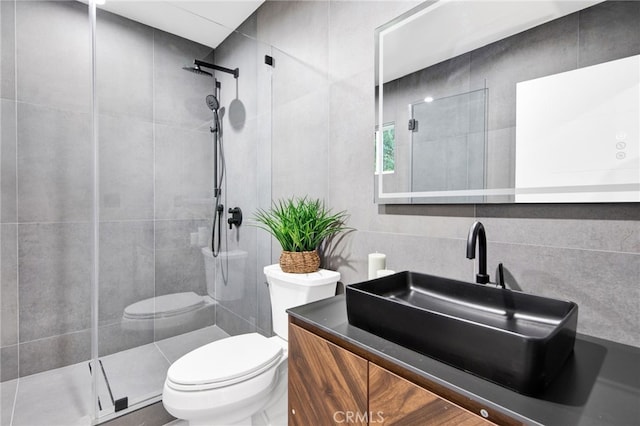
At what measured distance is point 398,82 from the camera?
1.36 meters

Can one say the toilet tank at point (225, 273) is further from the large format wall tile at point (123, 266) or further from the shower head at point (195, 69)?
the shower head at point (195, 69)

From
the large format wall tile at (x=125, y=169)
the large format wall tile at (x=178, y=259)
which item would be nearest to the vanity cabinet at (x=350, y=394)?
the large format wall tile at (x=178, y=259)

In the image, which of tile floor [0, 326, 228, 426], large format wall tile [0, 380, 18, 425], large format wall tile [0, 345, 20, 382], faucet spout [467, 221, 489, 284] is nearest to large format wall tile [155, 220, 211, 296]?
tile floor [0, 326, 228, 426]

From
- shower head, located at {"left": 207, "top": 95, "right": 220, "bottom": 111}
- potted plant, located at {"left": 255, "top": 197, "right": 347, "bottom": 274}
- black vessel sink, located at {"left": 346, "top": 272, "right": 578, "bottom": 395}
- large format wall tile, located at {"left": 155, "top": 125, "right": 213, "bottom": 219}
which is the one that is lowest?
black vessel sink, located at {"left": 346, "top": 272, "right": 578, "bottom": 395}

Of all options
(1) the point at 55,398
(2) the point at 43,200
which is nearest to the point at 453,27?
(2) the point at 43,200

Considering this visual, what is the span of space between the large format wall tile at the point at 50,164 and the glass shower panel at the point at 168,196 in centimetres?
52

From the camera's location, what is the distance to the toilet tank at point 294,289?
1.48 meters

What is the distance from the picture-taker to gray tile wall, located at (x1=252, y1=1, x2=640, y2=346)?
857 millimetres

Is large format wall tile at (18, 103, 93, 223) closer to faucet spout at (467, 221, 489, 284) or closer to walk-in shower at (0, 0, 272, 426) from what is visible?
walk-in shower at (0, 0, 272, 426)

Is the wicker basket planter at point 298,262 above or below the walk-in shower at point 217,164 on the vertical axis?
below

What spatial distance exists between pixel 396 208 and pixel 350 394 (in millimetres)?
799

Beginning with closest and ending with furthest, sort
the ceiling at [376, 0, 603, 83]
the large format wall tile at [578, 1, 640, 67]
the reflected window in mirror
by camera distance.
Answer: the large format wall tile at [578, 1, 640, 67], the ceiling at [376, 0, 603, 83], the reflected window in mirror

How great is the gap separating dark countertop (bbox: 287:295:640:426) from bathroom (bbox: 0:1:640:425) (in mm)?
386

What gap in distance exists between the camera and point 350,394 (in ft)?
2.77
